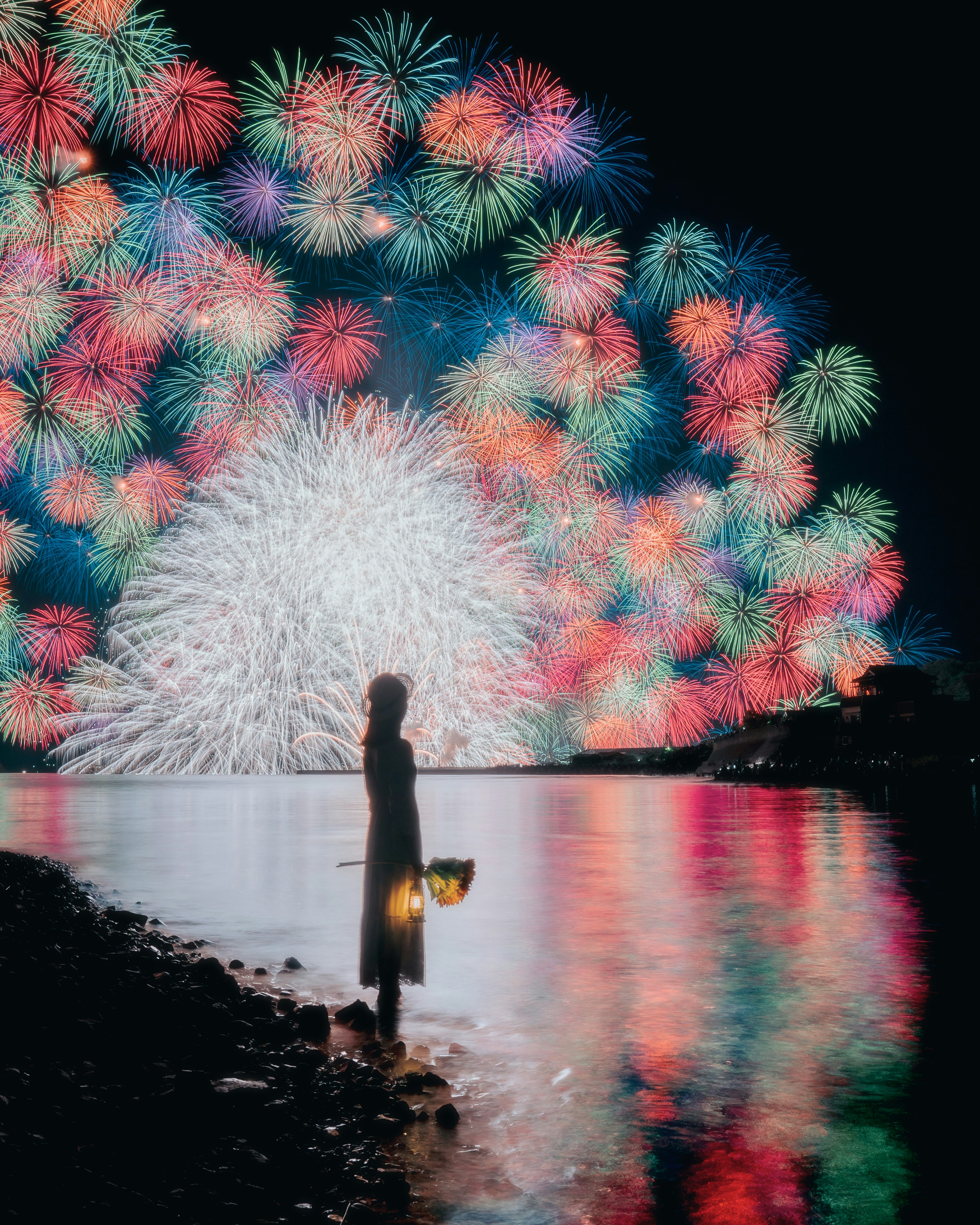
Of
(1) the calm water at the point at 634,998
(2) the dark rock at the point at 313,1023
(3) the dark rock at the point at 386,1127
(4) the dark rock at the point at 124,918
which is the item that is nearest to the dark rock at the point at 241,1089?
(3) the dark rock at the point at 386,1127

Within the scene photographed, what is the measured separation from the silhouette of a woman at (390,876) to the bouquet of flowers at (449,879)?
0.13 m

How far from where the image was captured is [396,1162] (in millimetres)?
4234

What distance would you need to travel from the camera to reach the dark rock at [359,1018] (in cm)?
623

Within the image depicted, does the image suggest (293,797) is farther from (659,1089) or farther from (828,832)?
(659,1089)

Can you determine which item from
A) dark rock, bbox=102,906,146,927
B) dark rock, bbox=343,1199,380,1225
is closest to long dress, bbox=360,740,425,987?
dark rock, bbox=343,1199,380,1225

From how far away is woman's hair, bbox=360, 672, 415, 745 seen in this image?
6.55 metres

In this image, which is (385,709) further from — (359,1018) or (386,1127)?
(386,1127)

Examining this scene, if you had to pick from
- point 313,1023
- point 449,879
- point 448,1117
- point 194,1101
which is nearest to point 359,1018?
point 313,1023

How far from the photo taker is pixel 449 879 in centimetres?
656

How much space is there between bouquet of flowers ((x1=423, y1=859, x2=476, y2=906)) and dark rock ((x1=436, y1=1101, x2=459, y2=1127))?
1.79 metres

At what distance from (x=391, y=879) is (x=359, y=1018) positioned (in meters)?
0.80

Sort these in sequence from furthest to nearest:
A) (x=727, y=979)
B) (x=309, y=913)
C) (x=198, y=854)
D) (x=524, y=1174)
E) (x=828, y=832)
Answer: (x=828, y=832) → (x=198, y=854) → (x=309, y=913) → (x=727, y=979) → (x=524, y=1174)

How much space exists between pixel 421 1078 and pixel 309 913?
5.56 metres

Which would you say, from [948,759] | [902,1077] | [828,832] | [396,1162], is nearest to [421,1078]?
[396,1162]
